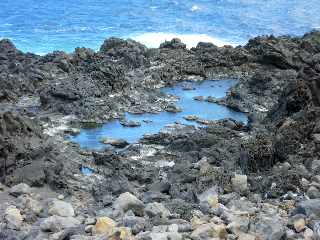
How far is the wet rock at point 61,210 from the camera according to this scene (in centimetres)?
1462

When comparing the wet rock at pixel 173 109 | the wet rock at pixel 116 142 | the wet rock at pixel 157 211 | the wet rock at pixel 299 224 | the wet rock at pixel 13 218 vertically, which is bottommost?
the wet rock at pixel 173 109

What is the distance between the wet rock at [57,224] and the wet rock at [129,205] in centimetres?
106

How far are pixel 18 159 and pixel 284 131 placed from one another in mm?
7636

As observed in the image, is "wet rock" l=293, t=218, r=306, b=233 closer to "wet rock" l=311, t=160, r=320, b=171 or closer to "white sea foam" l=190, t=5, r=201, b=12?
"wet rock" l=311, t=160, r=320, b=171

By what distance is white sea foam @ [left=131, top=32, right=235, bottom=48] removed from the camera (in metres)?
51.7

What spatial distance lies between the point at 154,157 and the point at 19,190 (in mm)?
6346

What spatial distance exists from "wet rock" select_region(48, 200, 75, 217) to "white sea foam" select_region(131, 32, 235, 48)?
36515mm

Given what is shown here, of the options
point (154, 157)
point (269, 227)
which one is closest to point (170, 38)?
point (154, 157)

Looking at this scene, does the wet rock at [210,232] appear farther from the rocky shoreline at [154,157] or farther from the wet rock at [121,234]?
the wet rock at [121,234]

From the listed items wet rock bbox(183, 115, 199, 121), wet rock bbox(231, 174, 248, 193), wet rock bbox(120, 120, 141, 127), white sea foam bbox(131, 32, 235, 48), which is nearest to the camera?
wet rock bbox(231, 174, 248, 193)

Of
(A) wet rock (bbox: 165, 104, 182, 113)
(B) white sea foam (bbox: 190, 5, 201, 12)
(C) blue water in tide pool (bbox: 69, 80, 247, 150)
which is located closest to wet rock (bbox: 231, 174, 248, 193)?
(C) blue water in tide pool (bbox: 69, 80, 247, 150)

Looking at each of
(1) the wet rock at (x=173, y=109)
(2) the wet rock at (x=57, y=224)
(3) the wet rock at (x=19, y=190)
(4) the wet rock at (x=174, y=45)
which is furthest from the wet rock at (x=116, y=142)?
(4) the wet rock at (x=174, y=45)

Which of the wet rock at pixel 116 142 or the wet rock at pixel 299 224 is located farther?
the wet rock at pixel 116 142

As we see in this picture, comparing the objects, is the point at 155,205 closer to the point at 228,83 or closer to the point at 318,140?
the point at 318,140
